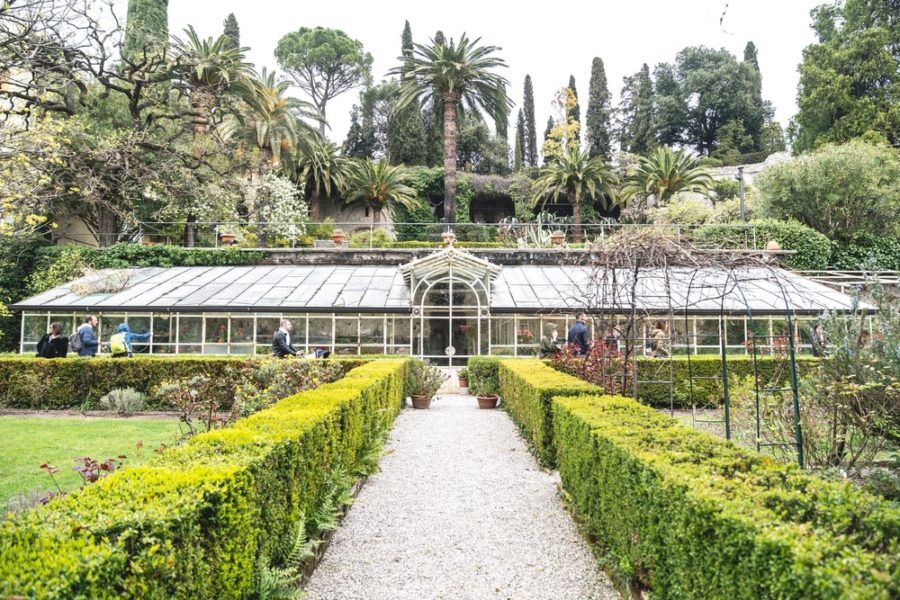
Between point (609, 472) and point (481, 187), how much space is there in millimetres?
35255

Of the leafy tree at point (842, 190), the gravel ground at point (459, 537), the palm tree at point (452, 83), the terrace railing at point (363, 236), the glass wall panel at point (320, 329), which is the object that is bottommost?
the gravel ground at point (459, 537)

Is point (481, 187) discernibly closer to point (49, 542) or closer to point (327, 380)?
point (327, 380)

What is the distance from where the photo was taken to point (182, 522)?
227cm

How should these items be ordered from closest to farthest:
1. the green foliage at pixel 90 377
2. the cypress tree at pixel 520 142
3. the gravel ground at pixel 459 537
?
the gravel ground at pixel 459 537
the green foliage at pixel 90 377
the cypress tree at pixel 520 142

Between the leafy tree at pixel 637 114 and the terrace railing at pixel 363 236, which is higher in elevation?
the leafy tree at pixel 637 114

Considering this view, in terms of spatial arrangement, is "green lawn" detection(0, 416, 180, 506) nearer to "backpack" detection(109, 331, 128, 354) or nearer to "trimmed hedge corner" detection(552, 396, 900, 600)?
"backpack" detection(109, 331, 128, 354)

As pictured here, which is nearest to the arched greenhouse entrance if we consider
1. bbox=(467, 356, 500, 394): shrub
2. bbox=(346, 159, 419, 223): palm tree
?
bbox=(467, 356, 500, 394): shrub

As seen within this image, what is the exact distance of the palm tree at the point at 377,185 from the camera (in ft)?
103

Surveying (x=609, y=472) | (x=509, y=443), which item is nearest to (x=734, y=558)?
(x=609, y=472)

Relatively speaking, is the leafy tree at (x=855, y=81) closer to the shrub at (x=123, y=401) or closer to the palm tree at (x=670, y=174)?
the palm tree at (x=670, y=174)

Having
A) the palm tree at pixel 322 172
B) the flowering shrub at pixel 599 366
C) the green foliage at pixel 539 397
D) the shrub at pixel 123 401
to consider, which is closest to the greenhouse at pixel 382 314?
the shrub at pixel 123 401

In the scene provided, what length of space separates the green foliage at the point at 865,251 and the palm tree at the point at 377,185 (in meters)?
20.4

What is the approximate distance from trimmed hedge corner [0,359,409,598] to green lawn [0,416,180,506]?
2.67 m

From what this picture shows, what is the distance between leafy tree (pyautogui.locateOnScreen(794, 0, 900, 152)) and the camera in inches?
Result: 1196
